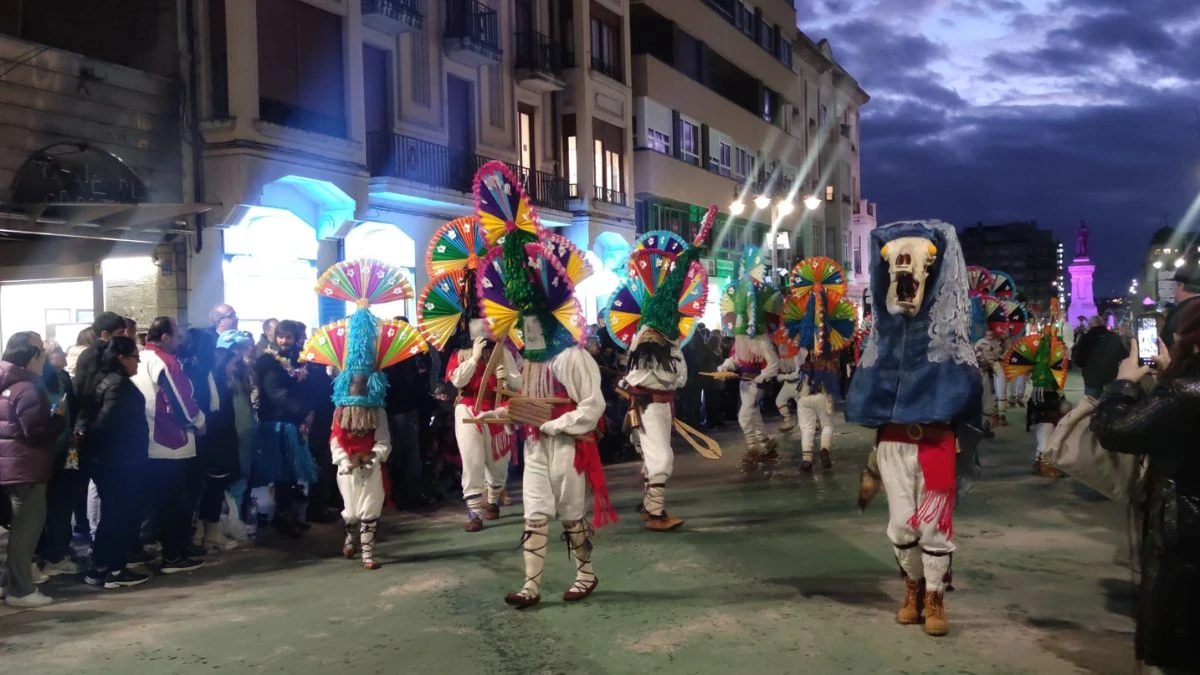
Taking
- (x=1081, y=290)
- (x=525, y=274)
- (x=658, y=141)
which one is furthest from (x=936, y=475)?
(x=1081, y=290)

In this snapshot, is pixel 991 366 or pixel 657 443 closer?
pixel 657 443

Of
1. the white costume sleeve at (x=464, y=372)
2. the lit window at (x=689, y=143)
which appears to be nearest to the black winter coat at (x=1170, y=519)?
the white costume sleeve at (x=464, y=372)

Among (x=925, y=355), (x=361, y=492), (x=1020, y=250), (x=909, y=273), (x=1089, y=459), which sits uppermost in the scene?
(x=1020, y=250)

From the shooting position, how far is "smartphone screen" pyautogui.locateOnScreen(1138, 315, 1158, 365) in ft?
23.0

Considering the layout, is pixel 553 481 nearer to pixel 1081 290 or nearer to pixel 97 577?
pixel 97 577

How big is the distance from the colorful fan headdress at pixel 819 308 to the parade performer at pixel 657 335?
2.99 m

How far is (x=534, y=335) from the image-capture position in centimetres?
634

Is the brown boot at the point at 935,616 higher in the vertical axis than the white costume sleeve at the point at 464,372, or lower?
lower

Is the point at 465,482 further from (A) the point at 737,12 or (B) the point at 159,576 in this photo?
(A) the point at 737,12

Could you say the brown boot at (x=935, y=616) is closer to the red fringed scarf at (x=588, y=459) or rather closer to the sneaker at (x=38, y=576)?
the red fringed scarf at (x=588, y=459)

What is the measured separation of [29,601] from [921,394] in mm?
6189

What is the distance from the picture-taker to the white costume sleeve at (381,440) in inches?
295

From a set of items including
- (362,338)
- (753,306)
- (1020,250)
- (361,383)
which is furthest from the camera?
(1020,250)

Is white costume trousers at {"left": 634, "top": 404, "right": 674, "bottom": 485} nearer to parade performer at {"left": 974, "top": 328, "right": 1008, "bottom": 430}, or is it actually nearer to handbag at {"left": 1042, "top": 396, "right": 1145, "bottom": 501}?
parade performer at {"left": 974, "top": 328, "right": 1008, "bottom": 430}
